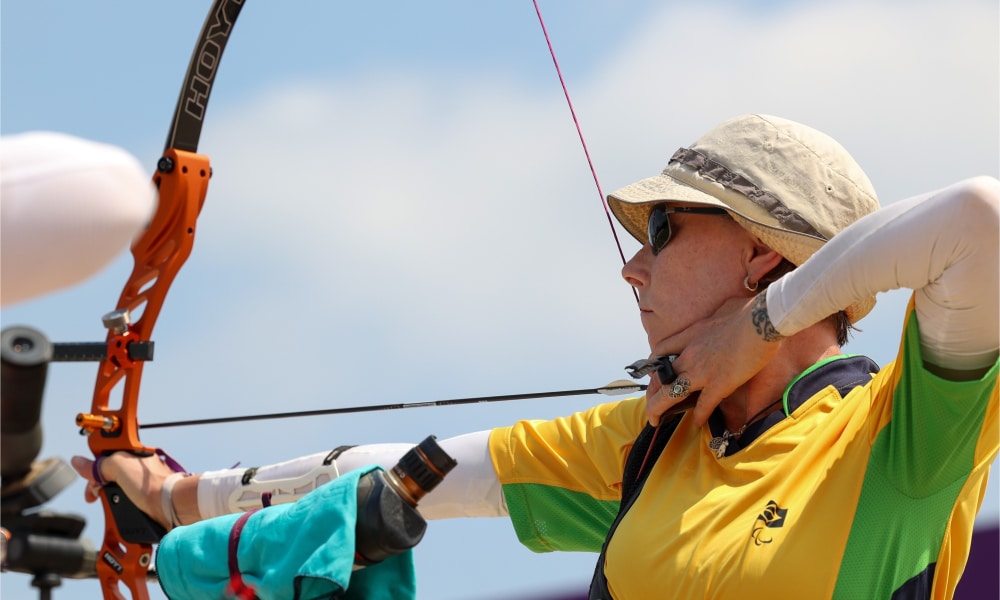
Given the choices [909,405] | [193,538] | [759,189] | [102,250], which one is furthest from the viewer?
[759,189]

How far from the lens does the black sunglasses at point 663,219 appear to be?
2.44 metres

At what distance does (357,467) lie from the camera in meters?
2.81

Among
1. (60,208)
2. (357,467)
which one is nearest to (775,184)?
(357,467)

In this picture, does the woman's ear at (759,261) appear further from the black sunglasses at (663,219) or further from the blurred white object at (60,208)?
the blurred white object at (60,208)

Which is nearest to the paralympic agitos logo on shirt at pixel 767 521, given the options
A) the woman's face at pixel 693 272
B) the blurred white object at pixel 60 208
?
the woman's face at pixel 693 272

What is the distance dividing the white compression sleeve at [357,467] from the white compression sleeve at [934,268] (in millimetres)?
914

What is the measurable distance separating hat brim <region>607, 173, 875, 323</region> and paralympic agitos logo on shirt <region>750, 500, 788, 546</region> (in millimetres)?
425

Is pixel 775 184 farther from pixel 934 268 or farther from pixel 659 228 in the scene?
pixel 934 268

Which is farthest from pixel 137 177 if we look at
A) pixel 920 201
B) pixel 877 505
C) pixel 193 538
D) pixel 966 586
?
pixel 966 586

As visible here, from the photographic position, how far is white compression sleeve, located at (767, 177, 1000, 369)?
6.16 ft

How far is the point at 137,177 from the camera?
1.25 meters

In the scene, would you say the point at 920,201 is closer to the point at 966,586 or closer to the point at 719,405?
→ the point at 719,405

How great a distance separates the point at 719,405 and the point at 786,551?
0.43m

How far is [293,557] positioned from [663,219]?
105 centimetres
